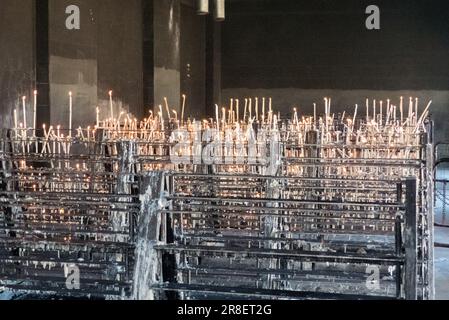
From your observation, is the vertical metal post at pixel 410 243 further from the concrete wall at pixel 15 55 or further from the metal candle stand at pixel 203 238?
the concrete wall at pixel 15 55

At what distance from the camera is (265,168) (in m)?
6.88

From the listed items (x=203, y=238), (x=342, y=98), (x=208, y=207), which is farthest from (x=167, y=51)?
(x=208, y=207)

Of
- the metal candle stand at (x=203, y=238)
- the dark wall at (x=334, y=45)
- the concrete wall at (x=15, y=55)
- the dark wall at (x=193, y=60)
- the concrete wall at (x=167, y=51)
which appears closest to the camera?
the metal candle stand at (x=203, y=238)

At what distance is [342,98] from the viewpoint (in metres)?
22.5

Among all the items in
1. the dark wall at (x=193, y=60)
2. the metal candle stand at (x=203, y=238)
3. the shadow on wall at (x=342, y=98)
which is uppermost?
the dark wall at (x=193, y=60)

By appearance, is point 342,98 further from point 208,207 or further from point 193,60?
point 208,207

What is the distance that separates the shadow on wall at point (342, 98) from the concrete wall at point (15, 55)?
419 inches

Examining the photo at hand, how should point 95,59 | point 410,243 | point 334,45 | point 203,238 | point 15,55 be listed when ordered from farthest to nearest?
point 334,45, point 95,59, point 15,55, point 203,238, point 410,243

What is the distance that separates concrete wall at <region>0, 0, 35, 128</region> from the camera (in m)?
12.3

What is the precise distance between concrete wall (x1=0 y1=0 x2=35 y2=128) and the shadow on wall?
1065 centimetres

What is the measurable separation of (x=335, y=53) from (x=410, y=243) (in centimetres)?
1917

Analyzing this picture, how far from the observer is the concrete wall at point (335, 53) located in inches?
862

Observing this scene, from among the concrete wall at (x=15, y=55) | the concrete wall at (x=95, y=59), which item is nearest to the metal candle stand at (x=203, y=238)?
the concrete wall at (x=15, y=55)
